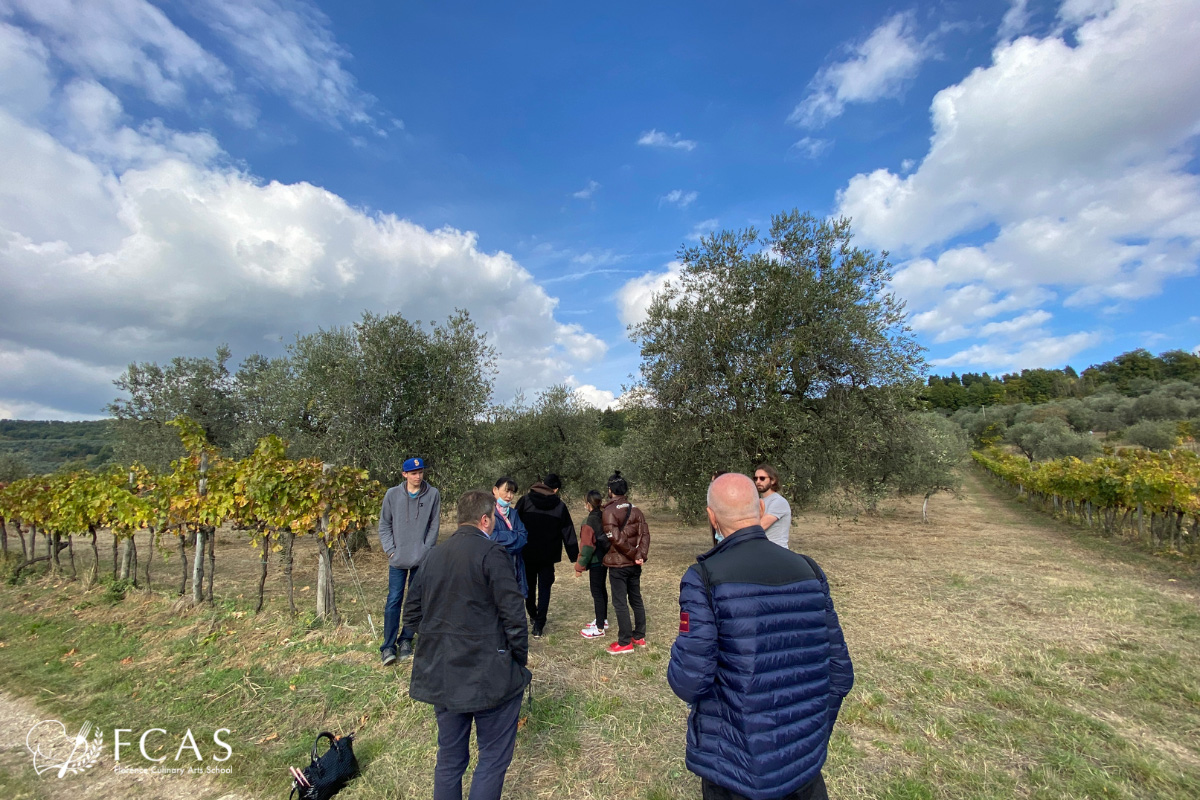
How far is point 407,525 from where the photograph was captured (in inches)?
221

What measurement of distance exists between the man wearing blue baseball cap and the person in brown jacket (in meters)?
2.12

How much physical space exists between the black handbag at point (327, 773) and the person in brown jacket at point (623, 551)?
127 inches

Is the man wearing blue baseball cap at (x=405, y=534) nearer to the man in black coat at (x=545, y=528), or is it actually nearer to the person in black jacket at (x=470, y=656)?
the man in black coat at (x=545, y=528)

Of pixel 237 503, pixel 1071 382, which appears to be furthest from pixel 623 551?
pixel 1071 382

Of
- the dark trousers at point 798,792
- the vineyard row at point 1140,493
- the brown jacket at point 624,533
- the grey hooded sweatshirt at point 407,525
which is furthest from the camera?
the vineyard row at point 1140,493

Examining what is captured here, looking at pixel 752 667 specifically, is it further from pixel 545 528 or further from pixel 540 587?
pixel 540 587

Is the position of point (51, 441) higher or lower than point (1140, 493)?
higher

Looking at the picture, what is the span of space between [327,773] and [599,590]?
12.4ft

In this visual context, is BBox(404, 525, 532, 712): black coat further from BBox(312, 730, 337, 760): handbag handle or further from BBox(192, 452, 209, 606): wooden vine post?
BBox(192, 452, 209, 606): wooden vine post

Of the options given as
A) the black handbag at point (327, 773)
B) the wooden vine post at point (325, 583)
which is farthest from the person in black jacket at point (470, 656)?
the wooden vine post at point (325, 583)

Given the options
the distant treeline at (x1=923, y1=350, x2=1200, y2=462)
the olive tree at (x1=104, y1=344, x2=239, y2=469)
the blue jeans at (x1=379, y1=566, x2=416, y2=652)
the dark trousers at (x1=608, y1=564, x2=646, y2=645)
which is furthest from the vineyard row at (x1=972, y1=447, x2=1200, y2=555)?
the olive tree at (x1=104, y1=344, x2=239, y2=469)

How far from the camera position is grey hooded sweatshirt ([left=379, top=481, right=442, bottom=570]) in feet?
18.1

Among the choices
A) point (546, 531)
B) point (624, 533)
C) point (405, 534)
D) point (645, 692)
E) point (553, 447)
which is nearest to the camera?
point (645, 692)

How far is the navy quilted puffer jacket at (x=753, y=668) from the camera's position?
2.07 metres
